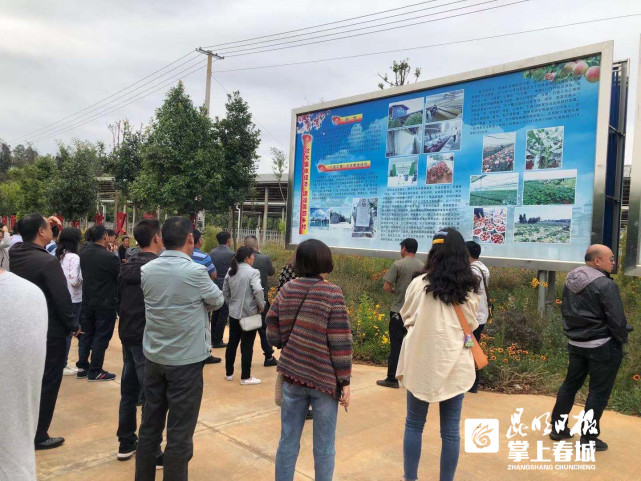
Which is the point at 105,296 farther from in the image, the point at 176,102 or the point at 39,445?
the point at 176,102

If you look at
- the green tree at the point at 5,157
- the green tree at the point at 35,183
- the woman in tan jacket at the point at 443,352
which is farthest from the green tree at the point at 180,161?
the green tree at the point at 5,157

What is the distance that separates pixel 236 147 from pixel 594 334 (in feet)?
43.9

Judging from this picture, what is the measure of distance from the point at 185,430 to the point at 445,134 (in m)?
6.15

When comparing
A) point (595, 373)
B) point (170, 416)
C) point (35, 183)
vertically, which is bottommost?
point (170, 416)

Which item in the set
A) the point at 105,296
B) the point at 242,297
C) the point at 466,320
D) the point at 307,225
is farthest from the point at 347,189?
the point at 466,320

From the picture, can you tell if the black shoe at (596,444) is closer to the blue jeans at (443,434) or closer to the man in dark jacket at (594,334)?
the man in dark jacket at (594,334)

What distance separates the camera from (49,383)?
370 centimetres

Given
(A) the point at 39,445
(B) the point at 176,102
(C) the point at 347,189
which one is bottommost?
(A) the point at 39,445

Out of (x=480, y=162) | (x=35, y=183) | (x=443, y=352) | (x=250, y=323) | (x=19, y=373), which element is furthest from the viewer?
(x=35, y=183)

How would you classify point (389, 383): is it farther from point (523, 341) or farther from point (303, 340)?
point (303, 340)

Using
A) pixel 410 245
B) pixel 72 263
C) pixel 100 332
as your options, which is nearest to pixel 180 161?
pixel 72 263

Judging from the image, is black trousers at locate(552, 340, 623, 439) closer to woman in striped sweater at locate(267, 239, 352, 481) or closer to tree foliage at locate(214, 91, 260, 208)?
woman in striped sweater at locate(267, 239, 352, 481)

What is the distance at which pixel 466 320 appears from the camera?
2955 mm

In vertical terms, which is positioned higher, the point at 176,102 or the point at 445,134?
the point at 176,102
